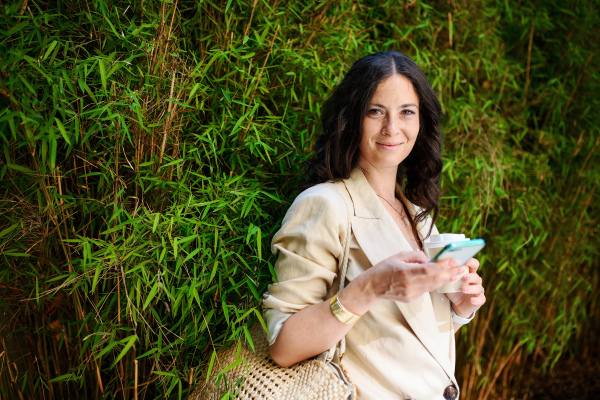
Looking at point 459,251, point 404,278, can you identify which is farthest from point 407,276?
point 459,251

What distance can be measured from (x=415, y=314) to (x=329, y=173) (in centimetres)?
49

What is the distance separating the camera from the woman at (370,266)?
1132 millimetres

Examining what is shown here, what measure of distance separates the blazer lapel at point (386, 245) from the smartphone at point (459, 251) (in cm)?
31

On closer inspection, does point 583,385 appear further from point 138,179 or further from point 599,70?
point 138,179

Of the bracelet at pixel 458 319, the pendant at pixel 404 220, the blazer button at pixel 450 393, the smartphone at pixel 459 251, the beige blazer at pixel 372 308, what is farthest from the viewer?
the pendant at pixel 404 220

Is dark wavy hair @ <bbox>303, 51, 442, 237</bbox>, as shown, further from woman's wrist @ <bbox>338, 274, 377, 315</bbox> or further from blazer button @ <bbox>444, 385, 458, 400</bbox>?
blazer button @ <bbox>444, 385, 458, 400</bbox>

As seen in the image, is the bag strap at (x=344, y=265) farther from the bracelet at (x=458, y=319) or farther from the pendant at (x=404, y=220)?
the bracelet at (x=458, y=319)

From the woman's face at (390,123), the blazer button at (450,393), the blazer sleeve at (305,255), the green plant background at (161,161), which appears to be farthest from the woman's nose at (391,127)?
the blazer button at (450,393)

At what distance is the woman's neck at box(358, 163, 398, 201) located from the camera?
150cm

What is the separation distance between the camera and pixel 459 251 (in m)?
0.96

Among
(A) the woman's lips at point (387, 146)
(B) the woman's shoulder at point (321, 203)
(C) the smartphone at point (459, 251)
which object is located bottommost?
(B) the woman's shoulder at point (321, 203)

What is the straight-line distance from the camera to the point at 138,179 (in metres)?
1.38

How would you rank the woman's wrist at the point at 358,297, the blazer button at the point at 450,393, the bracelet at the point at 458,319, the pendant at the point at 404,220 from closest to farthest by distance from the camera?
the woman's wrist at the point at 358,297 < the blazer button at the point at 450,393 < the bracelet at the point at 458,319 < the pendant at the point at 404,220

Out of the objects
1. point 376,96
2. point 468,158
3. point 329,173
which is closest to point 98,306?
point 329,173
